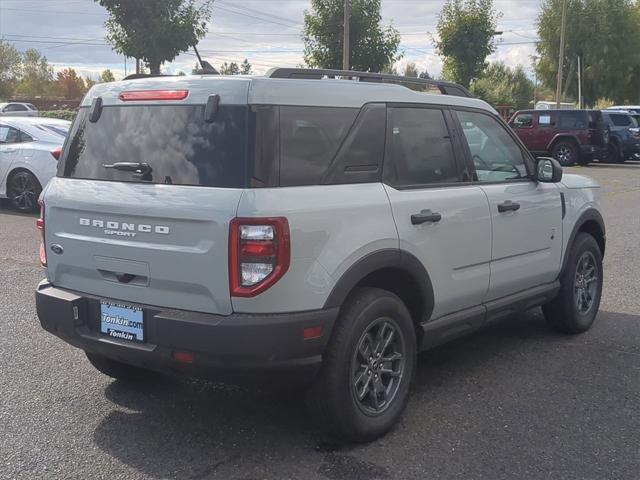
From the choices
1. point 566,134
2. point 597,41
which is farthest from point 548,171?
point 597,41

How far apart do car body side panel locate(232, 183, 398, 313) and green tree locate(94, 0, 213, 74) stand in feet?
71.3

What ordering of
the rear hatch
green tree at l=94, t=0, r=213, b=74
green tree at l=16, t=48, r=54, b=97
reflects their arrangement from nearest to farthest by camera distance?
the rear hatch < green tree at l=94, t=0, r=213, b=74 < green tree at l=16, t=48, r=54, b=97

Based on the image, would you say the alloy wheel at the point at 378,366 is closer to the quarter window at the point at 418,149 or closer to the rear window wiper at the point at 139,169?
the quarter window at the point at 418,149

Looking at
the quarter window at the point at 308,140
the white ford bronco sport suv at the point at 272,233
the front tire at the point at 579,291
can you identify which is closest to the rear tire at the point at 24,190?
the white ford bronco sport suv at the point at 272,233

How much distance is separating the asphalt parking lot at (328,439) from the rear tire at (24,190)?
21.3ft

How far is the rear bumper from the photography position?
3314mm

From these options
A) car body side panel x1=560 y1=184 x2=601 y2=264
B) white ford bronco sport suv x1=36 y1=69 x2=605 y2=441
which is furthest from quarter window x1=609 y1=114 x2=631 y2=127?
white ford bronco sport suv x1=36 y1=69 x2=605 y2=441

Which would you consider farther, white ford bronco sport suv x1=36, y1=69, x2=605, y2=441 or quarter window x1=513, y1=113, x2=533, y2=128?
quarter window x1=513, y1=113, x2=533, y2=128

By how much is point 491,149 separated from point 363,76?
1.30m

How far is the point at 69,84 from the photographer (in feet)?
335

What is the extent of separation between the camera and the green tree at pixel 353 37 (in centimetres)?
2980

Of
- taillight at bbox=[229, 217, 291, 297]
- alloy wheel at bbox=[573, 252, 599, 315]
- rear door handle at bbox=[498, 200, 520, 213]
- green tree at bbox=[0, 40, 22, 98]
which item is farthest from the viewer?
green tree at bbox=[0, 40, 22, 98]

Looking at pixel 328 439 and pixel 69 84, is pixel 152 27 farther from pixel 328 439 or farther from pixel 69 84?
pixel 69 84

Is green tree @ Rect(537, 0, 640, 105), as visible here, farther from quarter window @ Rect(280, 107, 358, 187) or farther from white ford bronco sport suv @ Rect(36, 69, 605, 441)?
quarter window @ Rect(280, 107, 358, 187)
